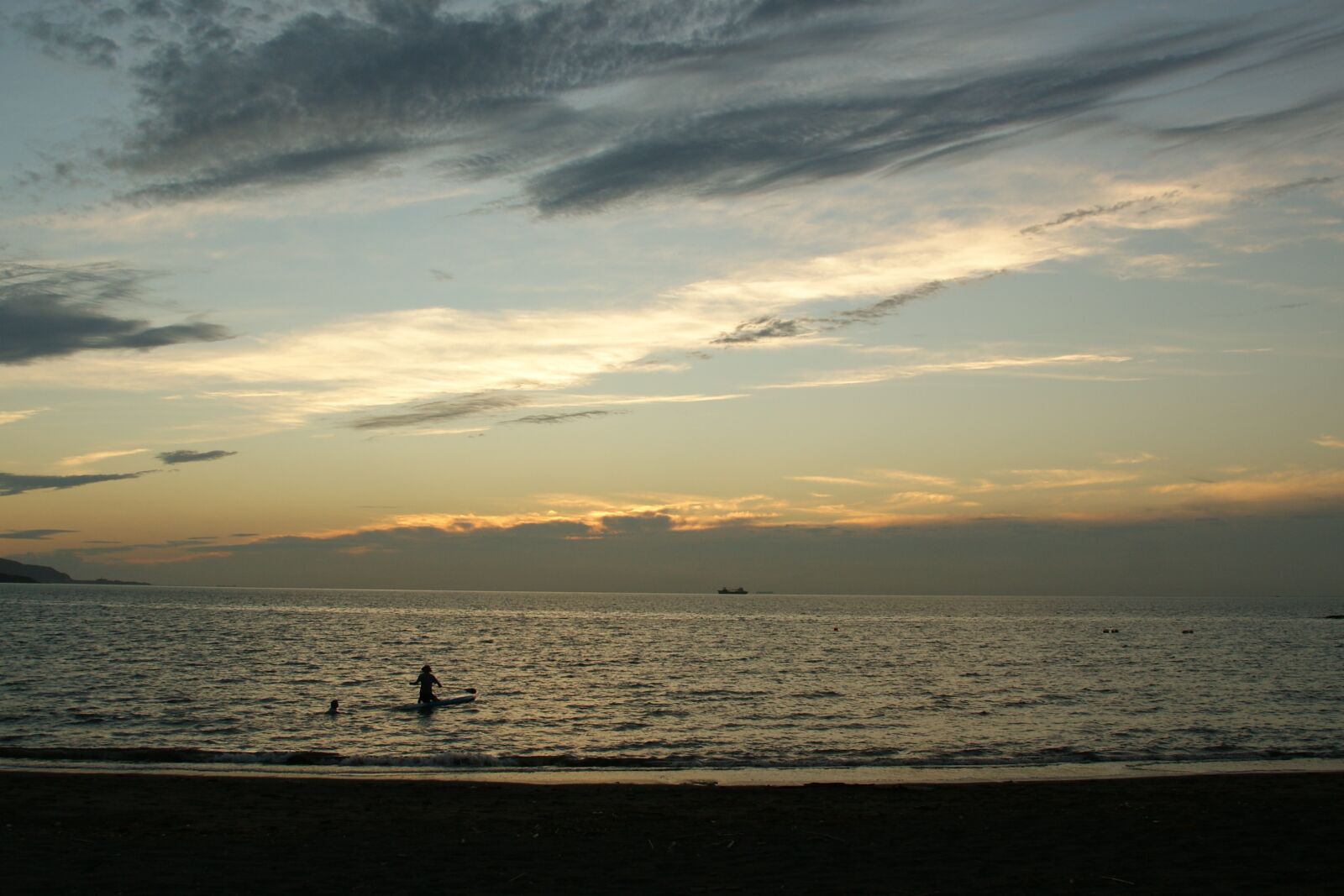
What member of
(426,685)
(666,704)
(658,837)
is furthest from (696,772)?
(666,704)

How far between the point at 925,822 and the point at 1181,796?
7.69 metres

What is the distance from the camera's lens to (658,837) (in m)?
18.4

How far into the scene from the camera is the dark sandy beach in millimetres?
15117

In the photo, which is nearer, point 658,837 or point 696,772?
point 658,837

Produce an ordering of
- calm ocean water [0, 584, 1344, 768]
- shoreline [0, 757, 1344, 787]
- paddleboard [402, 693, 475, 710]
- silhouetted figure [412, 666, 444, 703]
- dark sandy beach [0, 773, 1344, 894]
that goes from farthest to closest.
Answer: paddleboard [402, 693, 475, 710], silhouetted figure [412, 666, 444, 703], calm ocean water [0, 584, 1344, 768], shoreline [0, 757, 1344, 787], dark sandy beach [0, 773, 1344, 894]

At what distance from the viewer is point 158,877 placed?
48.6 feet

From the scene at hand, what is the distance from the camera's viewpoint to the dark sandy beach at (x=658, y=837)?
595 inches

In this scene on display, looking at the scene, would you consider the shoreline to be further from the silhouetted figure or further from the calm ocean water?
the silhouetted figure

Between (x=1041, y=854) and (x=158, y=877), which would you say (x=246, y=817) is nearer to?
(x=158, y=877)

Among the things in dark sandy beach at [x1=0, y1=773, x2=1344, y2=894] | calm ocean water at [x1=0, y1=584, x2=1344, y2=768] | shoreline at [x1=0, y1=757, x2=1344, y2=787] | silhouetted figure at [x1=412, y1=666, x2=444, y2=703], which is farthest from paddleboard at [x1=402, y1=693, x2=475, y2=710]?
dark sandy beach at [x1=0, y1=773, x2=1344, y2=894]

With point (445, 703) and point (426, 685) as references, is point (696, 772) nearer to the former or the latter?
point (426, 685)

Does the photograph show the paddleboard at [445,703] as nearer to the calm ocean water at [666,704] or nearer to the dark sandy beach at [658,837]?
the calm ocean water at [666,704]

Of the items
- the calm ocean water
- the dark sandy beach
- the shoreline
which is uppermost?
the dark sandy beach

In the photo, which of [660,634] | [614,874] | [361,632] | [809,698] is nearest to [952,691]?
[809,698]
